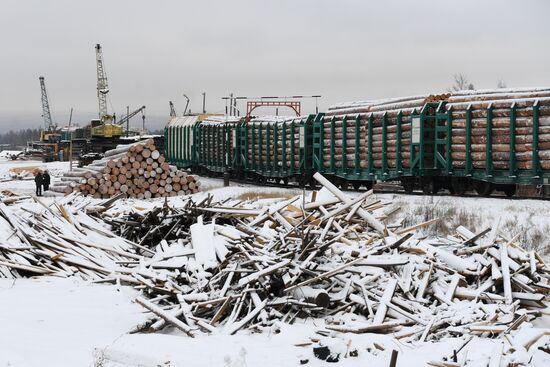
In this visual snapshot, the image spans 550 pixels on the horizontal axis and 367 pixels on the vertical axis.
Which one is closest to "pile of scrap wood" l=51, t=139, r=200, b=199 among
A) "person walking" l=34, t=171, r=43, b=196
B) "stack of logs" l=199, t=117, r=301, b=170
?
"person walking" l=34, t=171, r=43, b=196

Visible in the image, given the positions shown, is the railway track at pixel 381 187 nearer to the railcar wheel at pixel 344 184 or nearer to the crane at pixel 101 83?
the railcar wheel at pixel 344 184

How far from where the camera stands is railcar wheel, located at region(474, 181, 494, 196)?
65.8ft

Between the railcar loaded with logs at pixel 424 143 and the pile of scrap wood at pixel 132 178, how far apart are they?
5.25 meters

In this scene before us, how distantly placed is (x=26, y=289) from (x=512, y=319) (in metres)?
6.57

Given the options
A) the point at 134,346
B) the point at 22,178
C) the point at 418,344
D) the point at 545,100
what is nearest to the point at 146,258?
the point at 134,346

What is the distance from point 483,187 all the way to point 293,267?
40.8 ft

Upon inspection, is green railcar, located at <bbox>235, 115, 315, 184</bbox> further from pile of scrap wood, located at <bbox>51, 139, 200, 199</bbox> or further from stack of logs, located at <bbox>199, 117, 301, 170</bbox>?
Answer: pile of scrap wood, located at <bbox>51, 139, 200, 199</bbox>

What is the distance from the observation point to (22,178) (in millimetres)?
37594

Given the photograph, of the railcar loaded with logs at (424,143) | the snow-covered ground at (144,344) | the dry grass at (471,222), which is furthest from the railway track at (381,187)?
the snow-covered ground at (144,344)

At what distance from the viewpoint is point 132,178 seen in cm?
2430

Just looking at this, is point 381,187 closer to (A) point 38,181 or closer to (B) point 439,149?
(B) point 439,149

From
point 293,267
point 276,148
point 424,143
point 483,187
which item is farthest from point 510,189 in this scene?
point 293,267

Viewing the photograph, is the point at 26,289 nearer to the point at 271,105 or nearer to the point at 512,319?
the point at 512,319

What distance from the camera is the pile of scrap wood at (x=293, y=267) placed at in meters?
8.62
